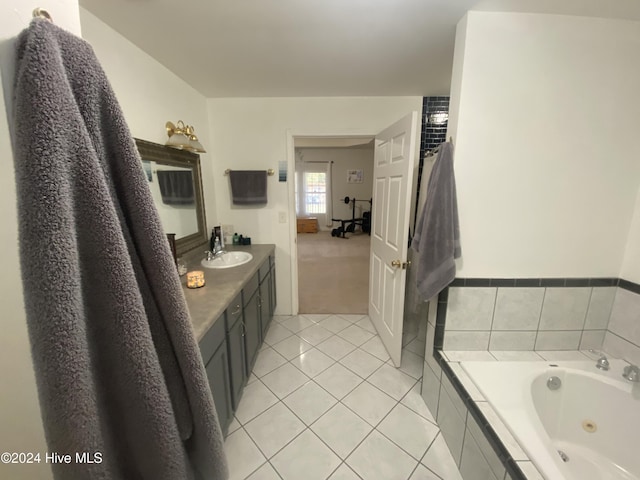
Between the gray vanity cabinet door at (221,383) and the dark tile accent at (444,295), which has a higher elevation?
the dark tile accent at (444,295)

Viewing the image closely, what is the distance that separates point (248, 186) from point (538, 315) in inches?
98.0

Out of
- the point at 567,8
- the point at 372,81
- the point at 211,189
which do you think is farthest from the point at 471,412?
the point at 211,189

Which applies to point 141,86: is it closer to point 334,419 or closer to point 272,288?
point 272,288

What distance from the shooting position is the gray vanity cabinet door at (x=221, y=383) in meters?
1.25

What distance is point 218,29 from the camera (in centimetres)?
142

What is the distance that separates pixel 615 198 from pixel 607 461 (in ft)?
4.56

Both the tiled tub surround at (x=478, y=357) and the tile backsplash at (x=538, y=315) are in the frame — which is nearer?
the tiled tub surround at (x=478, y=357)

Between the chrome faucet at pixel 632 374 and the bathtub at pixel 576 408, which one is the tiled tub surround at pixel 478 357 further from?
the chrome faucet at pixel 632 374

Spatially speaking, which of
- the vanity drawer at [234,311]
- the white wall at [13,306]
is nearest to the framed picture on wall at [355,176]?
the vanity drawer at [234,311]

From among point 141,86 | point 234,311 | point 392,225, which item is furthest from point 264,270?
point 141,86

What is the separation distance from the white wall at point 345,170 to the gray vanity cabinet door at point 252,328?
5918mm

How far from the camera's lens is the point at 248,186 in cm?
257

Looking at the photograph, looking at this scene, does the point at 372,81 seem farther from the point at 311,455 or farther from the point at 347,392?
the point at 311,455

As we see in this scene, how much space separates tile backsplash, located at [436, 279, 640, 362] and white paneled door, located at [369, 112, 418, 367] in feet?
1.33
